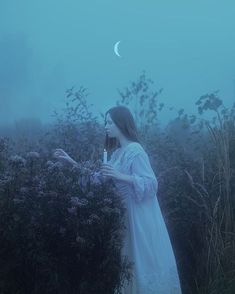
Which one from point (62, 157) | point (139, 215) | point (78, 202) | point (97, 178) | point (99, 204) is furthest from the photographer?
point (139, 215)

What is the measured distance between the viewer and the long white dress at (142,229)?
426 centimetres

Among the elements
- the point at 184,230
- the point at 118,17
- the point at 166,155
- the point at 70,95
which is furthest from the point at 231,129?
the point at 118,17

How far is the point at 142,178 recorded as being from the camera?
13.9ft

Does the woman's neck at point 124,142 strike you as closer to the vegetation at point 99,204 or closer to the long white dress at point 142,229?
the long white dress at point 142,229

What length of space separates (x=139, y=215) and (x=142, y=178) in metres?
0.27

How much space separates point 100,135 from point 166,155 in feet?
2.23

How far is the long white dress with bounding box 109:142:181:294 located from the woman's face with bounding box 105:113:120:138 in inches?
4.6

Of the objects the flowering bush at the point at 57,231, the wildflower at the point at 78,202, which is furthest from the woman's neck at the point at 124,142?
the wildflower at the point at 78,202

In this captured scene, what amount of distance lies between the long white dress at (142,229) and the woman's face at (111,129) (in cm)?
12

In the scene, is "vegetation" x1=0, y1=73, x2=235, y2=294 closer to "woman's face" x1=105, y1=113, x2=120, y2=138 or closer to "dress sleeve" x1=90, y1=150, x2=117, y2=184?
"dress sleeve" x1=90, y1=150, x2=117, y2=184

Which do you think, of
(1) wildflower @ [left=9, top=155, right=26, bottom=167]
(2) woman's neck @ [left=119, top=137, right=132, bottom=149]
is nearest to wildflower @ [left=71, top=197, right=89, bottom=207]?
(1) wildflower @ [left=9, top=155, right=26, bottom=167]

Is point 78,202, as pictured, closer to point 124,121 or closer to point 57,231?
point 57,231

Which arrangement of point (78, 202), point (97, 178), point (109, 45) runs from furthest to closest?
point (109, 45) < point (97, 178) < point (78, 202)

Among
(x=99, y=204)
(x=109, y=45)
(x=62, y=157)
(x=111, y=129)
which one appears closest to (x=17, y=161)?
(x=62, y=157)
